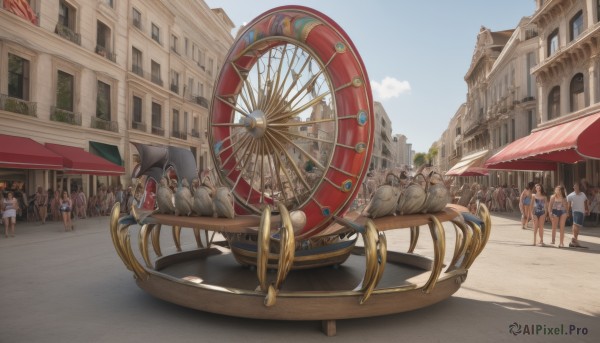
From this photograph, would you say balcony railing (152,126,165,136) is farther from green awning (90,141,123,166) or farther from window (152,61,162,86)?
green awning (90,141,123,166)

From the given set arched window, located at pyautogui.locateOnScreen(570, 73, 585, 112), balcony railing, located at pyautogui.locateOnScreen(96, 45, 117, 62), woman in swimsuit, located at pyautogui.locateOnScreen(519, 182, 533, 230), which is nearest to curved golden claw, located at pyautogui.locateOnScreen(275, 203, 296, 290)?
woman in swimsuit, located at pyautogui.locateOnScreen(519, 182, 533, 230)

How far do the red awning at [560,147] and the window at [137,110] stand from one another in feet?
65.9

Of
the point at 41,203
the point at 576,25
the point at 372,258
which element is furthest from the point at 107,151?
the point at 576,25

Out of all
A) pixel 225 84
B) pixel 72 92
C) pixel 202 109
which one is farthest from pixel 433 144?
pixel 225 84

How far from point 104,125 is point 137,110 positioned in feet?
13.0

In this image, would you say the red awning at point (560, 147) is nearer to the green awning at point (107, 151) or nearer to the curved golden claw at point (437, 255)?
the curved golden claw at point (437, 255)

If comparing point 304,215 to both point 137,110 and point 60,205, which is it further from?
point 137,110

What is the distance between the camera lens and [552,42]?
1980 centimetres

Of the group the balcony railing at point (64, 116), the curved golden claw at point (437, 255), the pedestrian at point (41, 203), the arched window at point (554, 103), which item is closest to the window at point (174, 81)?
the balcony railing at point (64, 116)

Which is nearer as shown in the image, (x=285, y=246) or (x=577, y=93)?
(x=285, y=246)

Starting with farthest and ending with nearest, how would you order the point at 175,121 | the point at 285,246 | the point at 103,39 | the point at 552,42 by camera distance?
the point at 175,121
the point at 103,39
the point at 552,42
the point at 285,246

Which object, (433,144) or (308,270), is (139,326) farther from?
(433,144)

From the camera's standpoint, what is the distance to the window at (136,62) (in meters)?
24.4

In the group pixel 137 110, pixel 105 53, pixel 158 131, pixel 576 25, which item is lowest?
pixel 158 131
